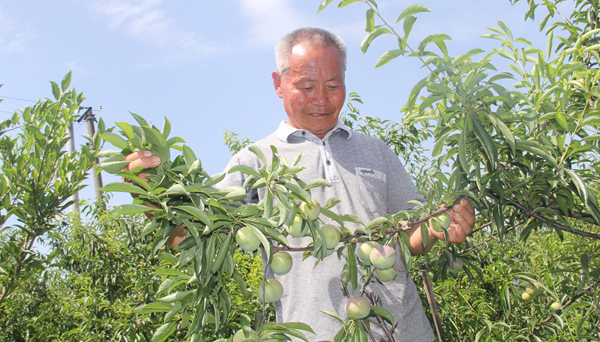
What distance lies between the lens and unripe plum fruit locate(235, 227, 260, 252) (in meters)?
0.94

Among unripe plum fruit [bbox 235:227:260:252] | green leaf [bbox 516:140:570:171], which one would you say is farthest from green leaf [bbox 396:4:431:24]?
unripe plum fruit [bbox 235:227:260:252]

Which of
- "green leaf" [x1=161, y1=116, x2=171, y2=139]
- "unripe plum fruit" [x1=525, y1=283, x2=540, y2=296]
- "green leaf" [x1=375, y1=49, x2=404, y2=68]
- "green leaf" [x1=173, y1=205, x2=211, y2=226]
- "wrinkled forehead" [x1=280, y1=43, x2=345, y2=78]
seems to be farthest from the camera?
"unripe plum fruit" [x1=525, y1=283, x2=540, y2=296]

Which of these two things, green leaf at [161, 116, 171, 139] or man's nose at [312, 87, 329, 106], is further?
man's nose at [312, 87, 329, 106]

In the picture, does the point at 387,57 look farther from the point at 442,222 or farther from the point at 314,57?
the point at 314,57

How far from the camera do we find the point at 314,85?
5.58ft

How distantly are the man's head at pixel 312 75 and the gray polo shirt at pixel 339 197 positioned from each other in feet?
0.38

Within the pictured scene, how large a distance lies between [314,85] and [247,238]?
927 mm

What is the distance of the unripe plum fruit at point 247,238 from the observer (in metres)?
0.94

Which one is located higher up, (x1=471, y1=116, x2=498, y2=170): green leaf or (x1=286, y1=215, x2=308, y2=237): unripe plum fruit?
(x1=471, y1=116, x2=498, y2=170): green leaf

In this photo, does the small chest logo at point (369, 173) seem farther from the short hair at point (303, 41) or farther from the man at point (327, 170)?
the short hair at point (303, 41)

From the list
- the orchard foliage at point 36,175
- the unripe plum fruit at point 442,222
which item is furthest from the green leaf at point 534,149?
the orchard foliage at point 36,175

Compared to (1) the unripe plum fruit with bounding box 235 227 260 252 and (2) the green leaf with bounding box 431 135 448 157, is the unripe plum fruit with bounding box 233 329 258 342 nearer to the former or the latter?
(1) the unripe plum fruit with bounding box 235 227 260 252

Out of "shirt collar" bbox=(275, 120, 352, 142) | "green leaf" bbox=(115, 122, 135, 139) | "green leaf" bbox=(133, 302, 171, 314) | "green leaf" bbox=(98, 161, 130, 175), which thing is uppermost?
"shirt collar" bbox=(275, 120, 352, 142)

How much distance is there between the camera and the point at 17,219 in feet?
8.00
